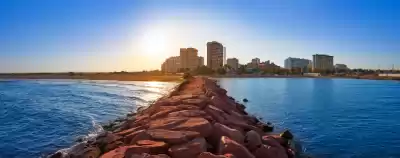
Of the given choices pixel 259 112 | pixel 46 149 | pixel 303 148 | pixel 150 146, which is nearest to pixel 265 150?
pixel 150 146

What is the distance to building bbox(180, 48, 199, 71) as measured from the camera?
19575cm

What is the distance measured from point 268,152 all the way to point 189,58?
187m

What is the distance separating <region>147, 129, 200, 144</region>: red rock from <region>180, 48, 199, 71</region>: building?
7276 inches

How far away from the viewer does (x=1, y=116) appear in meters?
22.9

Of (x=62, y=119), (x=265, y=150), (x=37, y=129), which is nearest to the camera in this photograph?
(x=265, y=150)

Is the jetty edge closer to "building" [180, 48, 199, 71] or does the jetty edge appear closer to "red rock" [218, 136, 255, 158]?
"red rock" [218, 136, 255, 158]

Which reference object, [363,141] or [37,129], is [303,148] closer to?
[363,141]

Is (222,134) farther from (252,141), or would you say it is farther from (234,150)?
(234,150)

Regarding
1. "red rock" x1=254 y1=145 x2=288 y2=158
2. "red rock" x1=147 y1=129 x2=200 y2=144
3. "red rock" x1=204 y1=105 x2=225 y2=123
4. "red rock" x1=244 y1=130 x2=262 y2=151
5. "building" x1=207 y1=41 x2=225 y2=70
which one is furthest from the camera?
"building" x1=207 y1=41 x2=225 y2=70

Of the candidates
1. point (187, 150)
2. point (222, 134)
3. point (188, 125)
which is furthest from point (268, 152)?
point (187, 150)

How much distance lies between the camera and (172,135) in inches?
382

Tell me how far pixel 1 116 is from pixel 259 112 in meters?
18.0

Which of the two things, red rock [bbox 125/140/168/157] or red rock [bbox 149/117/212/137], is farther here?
red rock [bbox 149/117/212/137]

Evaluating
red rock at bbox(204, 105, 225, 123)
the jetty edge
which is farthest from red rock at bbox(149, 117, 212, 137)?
red rock at bbox(204, 105, 225, 123)
